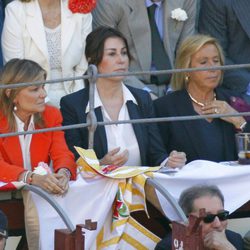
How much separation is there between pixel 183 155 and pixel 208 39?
1204mm

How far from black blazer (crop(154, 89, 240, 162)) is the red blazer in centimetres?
87

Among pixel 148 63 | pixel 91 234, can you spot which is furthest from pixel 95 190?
pixel 148 63

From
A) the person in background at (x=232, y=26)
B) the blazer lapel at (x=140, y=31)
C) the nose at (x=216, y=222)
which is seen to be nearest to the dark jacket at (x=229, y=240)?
the nose at (x=216, y=222)

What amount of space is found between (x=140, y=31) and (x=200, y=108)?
0.95m

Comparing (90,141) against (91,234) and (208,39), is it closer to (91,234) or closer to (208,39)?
(91,234)

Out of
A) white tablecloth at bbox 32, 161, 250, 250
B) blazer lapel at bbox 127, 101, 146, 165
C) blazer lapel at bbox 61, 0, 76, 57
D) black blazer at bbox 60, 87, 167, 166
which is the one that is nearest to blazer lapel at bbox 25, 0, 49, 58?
blazer lapel at bbox 61, 0, 76, 57

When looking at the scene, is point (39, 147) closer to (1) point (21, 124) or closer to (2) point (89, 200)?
(1) point (21, 124)

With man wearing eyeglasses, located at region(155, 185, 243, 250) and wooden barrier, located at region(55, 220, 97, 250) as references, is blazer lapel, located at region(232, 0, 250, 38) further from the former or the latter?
wooden barrier, located at region(55, 220, 97, 250)

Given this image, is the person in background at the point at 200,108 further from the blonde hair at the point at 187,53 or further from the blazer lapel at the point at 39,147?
the blazer lapel at the point at 39,147

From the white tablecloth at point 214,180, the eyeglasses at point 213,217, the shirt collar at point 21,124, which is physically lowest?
the eyeglasses at point 213,217

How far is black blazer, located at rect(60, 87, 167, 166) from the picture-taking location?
7496mm

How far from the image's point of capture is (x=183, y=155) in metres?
7.25

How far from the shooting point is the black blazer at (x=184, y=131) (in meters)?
7.82

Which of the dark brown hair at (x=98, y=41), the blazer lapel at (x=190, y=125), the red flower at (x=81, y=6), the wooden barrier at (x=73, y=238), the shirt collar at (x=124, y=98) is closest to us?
the wooden barrier at (x=73, y=238)
